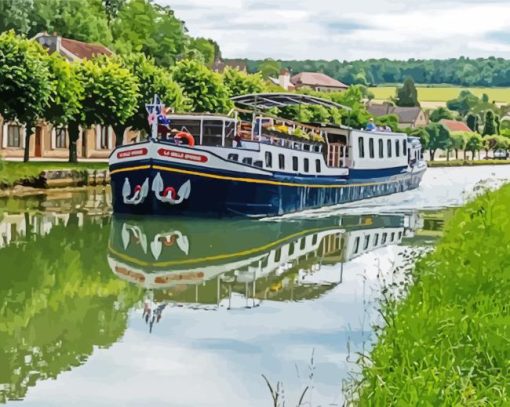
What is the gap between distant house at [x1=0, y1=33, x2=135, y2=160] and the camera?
5412cm

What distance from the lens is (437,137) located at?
112062 mm

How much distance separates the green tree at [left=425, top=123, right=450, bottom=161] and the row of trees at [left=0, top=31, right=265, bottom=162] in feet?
184

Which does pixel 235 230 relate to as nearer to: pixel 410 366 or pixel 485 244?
pixel 485 244

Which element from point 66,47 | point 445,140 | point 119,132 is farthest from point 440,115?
point 119,132

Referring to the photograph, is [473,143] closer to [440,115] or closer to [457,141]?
[457,141]

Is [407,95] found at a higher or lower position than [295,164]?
higher

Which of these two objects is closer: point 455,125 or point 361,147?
point 361,147

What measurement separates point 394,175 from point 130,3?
148 feet

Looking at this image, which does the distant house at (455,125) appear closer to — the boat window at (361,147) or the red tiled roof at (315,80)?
the red tiled roof at (315,80)

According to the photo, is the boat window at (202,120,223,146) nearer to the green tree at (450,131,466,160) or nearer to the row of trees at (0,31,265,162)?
the row of trees at (0,31,265,162)

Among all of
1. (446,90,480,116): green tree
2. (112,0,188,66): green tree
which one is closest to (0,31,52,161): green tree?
(112,0,188,66): green tree

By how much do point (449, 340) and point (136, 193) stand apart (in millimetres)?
19774

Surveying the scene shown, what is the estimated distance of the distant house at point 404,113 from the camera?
141125 millimetres

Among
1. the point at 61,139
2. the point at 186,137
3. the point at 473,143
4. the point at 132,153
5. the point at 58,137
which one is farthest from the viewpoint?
the point at 473,143
